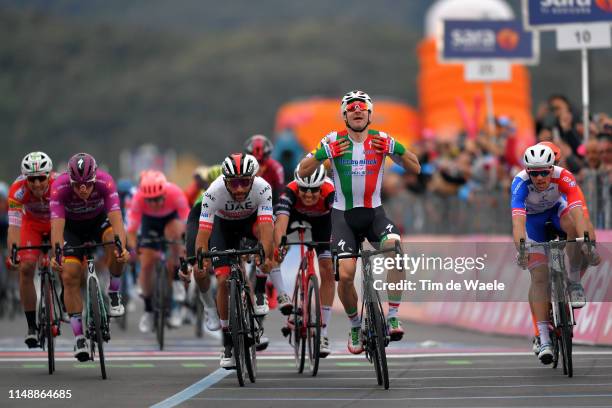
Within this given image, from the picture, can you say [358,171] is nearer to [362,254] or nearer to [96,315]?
[362,254]

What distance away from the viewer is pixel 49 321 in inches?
579

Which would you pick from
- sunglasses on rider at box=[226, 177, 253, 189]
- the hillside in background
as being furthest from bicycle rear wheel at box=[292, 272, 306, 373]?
the hillside in background

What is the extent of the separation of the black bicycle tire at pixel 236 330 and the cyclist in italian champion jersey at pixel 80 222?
153cm

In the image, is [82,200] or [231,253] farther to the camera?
[82,200]

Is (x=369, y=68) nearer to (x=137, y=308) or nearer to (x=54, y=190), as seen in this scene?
(x=137, y=308)

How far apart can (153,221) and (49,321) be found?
13.0 ft

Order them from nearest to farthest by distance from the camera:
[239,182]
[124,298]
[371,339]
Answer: [371,339], [239,182], [124,298]

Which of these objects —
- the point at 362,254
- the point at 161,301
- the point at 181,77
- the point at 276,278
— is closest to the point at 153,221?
the point at 161,301

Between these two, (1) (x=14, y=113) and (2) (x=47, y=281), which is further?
(1) (x=14, y=113)

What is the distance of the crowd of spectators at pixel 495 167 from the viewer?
17078 millimetres

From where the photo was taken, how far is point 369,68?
151125 mm

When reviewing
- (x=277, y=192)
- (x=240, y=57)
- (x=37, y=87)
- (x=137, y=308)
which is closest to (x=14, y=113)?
(x=37, y=87)

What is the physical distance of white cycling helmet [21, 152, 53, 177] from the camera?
14750 millimetres

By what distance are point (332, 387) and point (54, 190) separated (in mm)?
3457
